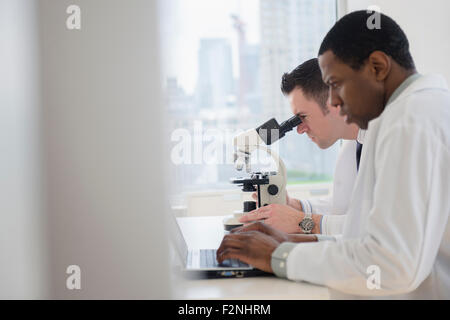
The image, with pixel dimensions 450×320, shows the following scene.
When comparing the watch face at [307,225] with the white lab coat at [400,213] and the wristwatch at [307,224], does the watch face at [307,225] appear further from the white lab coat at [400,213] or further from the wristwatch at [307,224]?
the white lab coat at [400,213]

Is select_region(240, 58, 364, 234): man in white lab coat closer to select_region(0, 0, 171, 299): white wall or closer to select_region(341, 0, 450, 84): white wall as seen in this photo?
select_region(341, 0, 450, 84): white wall

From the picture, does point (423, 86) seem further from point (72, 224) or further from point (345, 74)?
point (72, 224)

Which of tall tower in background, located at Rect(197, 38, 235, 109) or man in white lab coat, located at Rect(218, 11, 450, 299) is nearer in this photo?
man in white lab coat, located at Rect(218, 11, 450, 299)

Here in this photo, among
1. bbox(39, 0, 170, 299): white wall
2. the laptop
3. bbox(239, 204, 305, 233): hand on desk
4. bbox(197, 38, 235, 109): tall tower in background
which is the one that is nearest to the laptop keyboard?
the laptop

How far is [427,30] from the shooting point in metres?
2.20

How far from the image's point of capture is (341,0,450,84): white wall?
204 centimetres

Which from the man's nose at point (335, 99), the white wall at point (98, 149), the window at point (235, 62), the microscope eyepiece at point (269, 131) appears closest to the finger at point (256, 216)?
the microscope eyepiece at point (269, 131)

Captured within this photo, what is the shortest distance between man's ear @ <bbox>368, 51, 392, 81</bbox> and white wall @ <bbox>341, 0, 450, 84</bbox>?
1.16 m

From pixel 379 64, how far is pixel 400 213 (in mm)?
387

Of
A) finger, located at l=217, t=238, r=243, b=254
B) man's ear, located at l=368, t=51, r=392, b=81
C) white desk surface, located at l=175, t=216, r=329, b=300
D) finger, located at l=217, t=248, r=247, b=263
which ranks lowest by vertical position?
white desk surface, located at l=175, t=216, r=329, b=300

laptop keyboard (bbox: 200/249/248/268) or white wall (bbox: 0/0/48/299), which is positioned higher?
white wall (bbox: 0/0/48/299)
